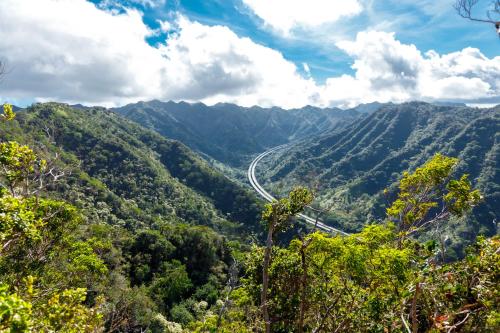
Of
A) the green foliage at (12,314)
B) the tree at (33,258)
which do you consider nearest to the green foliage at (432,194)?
the tree at (33,258)

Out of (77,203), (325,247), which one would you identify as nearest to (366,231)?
(325,247)

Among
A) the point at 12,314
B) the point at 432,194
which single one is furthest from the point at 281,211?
the point at 432,194

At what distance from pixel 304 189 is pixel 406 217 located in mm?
11682

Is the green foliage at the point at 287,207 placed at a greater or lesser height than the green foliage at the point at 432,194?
greater

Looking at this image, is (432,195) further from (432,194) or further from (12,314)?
(12,314)

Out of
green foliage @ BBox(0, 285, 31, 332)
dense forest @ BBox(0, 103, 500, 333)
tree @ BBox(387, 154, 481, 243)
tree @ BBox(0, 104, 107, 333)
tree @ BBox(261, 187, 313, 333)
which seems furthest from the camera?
tree @ BBox(387, 154, 481, 243)

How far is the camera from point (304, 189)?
18703mm

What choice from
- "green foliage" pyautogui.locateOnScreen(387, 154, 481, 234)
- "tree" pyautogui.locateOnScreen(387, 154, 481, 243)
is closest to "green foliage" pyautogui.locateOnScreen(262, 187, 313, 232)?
"tree" pyautogui.locateOnScreen(387, 154, 481, 243)

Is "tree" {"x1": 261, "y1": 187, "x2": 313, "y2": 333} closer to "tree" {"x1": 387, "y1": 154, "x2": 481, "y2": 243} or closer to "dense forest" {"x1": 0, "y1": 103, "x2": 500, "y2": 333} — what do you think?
"dense forest" {"x1": 0, "y1": 103, "x2": 500, "y2": 333}

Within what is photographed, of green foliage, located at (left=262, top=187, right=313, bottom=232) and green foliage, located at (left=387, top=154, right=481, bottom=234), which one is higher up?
green foliage, located at (left=262, top=187, right=313, bottom=232)

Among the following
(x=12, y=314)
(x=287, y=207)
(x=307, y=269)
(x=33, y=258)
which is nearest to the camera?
(x=12, y=314)

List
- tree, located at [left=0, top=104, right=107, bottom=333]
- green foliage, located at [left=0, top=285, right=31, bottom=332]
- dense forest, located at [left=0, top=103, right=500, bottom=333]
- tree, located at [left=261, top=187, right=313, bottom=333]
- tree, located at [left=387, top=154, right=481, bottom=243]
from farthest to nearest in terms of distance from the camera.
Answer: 1. tree, located at [left=387, top=154, right=481, bottom=243]
2. tree, located at [left=261, top=187, right=313, bottom=333]
3. dense forest, located at [left=0, top=103, right=500, bottom=333]
4. tree, located at [left=0, top=104, right=107, bottom=333]
5. green foliage, located at [left=0, top=285, right=31, bottom=332]

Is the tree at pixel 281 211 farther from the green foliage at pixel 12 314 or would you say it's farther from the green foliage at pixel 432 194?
the green foliage at pixel 12 314

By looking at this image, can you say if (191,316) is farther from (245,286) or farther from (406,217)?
(406,217)
